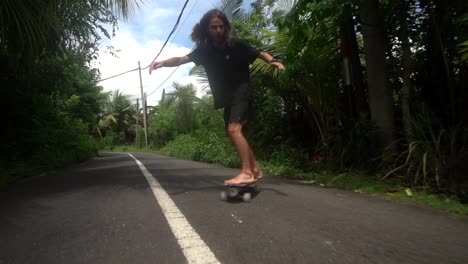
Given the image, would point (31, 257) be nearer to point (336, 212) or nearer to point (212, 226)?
point (212, 226)

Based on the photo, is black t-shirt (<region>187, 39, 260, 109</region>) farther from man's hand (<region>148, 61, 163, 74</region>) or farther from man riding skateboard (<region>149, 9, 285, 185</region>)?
man's hand (<region>148, 61, 163, 74</region>)

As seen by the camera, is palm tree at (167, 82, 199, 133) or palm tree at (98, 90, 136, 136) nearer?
palm tree at (167, 82, 199, 133)

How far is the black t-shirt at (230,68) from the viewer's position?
12.3 ft

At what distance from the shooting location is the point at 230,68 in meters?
3.78

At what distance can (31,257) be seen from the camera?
2188 millimetres

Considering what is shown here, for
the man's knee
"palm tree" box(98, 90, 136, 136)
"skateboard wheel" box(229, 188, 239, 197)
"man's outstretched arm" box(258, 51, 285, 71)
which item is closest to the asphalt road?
"skateboard wheel" box(229, 188, 239, 197)

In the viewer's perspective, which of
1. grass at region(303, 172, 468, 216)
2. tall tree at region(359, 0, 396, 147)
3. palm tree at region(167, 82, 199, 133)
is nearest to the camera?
grass at region(303, 172, 468, 216)

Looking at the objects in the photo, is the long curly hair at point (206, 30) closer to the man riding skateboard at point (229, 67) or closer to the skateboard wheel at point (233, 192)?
the man riding skateboard at point (229, 67)

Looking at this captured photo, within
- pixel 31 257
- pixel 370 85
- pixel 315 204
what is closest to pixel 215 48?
pixel 315 204

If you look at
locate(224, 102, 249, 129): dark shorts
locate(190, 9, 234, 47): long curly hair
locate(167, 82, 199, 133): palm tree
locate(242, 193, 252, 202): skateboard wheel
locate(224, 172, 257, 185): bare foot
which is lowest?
locate(242, 193, 252, 202): skateboard wheel

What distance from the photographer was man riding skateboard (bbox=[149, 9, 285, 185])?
12.0 ft

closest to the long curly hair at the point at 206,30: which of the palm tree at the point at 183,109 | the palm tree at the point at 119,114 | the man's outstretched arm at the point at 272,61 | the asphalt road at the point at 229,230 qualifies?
the man's outstretched arm at the point at 272,61

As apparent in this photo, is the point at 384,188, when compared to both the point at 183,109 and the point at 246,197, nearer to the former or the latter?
the point at 246,197

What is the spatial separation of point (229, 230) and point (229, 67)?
1.83 metres
